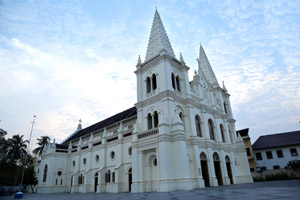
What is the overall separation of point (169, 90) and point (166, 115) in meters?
2.82

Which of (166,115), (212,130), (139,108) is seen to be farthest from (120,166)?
(212,130)

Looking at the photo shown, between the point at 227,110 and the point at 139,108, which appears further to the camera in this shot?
the point at 227,110

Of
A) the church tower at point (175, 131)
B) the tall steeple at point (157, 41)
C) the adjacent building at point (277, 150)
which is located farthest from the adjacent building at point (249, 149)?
the tall steeple at point (157, 41)

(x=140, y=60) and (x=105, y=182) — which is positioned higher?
(x=140, y=60)

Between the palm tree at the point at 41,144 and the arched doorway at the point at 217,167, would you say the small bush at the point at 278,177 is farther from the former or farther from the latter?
the palm tree at the point at 41,144

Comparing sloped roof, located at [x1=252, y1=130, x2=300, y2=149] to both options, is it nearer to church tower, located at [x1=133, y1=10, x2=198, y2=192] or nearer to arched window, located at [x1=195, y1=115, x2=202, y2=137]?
arched window, located at [x1=195, y1=115, x2=202, y2=137]

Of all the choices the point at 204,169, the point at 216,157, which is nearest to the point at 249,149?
the point at 216,157

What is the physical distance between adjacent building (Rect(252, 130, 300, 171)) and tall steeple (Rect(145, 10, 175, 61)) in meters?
28.0

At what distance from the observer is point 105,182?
2708cm

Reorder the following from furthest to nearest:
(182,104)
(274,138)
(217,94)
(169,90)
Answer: (274,138)
(217,94)
(182,104)
(169,90)

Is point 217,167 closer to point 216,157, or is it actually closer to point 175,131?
point 216,157

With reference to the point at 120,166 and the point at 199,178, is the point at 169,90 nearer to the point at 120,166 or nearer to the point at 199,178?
the point at 199,178

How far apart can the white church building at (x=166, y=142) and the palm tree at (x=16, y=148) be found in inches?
532

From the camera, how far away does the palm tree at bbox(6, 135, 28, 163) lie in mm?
43031
